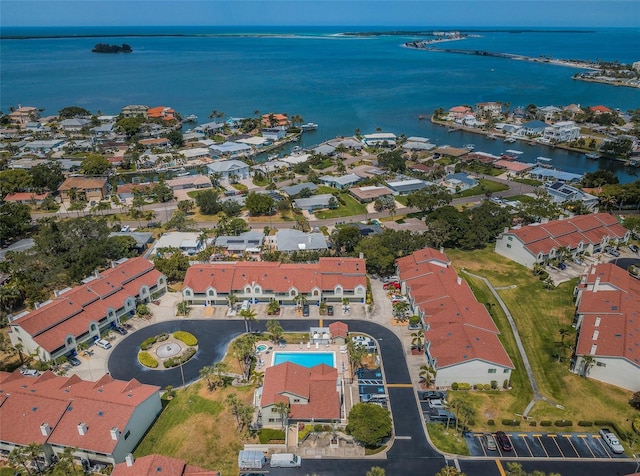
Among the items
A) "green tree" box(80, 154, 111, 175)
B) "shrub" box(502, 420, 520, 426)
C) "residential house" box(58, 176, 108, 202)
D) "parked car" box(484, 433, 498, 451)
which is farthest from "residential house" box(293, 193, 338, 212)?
"parked car" box(484, 433, 498, 451)

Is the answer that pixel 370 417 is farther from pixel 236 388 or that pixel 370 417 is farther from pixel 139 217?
pixel 139 217

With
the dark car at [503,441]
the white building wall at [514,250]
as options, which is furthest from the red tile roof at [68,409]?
the white building wall at [514,250]

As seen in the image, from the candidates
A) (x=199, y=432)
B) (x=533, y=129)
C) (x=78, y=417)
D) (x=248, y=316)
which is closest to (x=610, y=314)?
(x=248, y=316)

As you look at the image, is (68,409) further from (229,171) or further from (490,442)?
(229,171)

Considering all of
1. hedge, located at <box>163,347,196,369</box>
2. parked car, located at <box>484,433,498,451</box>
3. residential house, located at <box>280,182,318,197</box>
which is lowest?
Answer: hedge, located at <box>163,347,196,369</box>

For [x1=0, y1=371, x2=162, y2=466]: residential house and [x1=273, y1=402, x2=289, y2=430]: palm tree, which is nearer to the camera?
[x1=0, y1=371, x2=162, y2=466]: residential house

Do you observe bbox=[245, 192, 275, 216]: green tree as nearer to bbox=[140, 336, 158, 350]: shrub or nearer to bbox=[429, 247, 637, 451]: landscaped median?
bbox=[140, 336, 158, 350]: shrub

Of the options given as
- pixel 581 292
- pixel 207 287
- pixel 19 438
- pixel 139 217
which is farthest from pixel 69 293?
pixel 581 292
